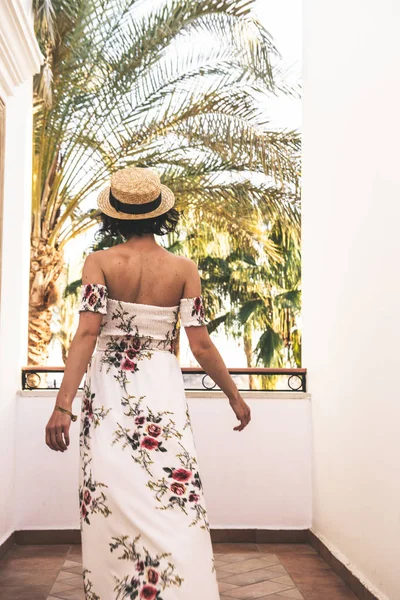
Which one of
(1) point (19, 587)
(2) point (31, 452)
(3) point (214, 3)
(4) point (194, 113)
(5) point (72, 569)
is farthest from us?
(4) point (194, 113)

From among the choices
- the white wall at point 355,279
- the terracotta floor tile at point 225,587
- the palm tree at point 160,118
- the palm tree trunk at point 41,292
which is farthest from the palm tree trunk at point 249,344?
the terracotta floor tile at point 225,587

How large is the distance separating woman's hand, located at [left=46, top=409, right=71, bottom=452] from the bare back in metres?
0.48

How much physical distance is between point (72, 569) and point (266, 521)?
1.39 metres

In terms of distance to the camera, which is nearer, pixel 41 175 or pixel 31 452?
pixel 31 452

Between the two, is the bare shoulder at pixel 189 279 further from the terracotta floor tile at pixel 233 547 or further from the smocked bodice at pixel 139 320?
the terracotta floor tile at pixel 233 547

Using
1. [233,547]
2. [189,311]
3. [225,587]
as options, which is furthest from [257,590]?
[189,311]

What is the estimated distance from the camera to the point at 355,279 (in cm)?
399

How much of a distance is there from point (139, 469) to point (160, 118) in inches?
270

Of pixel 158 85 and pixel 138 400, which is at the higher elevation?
pixel 158 85

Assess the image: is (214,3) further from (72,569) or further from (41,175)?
(72,569)

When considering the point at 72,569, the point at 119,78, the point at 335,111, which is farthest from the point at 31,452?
the point at 119,78

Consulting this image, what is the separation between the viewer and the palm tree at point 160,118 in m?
8.13

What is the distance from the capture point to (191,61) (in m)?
8.91

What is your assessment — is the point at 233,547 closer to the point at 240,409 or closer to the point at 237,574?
the point at 237,574
